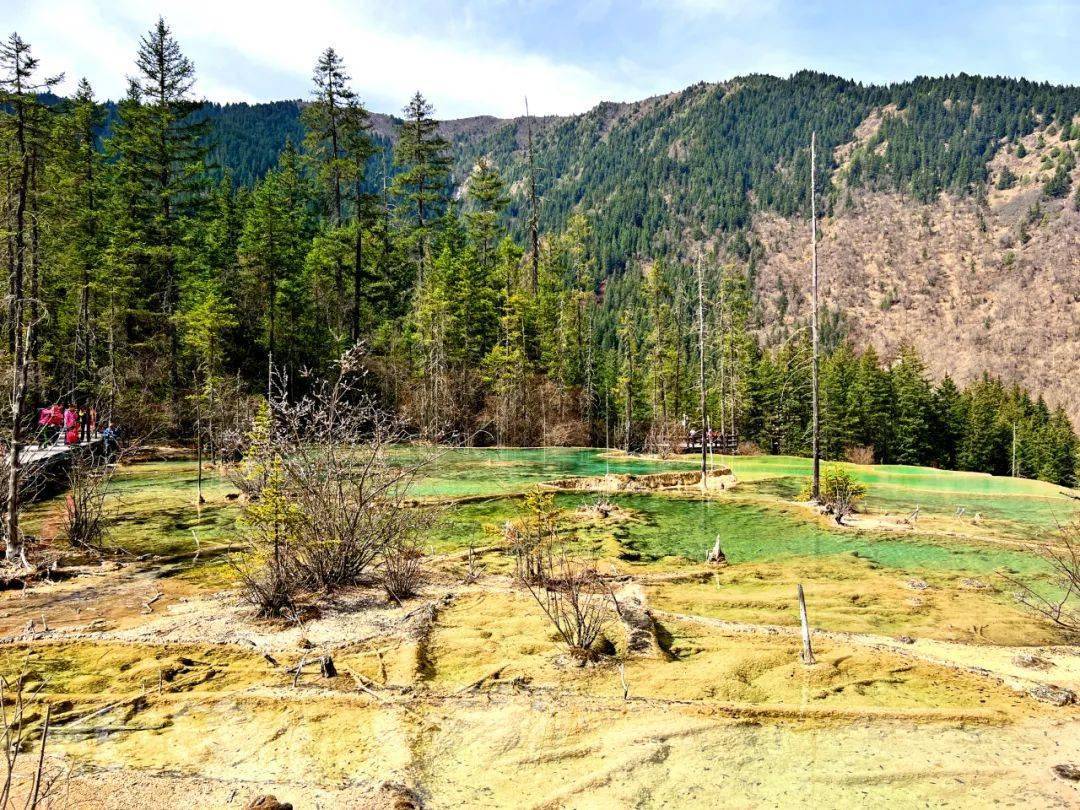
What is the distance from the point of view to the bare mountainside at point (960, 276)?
387 ft

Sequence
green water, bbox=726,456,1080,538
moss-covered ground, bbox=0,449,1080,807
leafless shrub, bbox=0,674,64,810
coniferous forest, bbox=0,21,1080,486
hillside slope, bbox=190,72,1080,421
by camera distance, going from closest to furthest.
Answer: leafless shrub, bbox=0,674,64,810, moss-covered ground, bbox=0,449,1080,807, green water, bbox=726,456,1080,538, coniferous forest, bbox=0,21,1080,486, hillside slope, bbox=190,72,1080,421

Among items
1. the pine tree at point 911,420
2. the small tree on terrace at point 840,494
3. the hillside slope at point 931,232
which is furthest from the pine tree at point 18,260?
the hillside slope at point 931,232

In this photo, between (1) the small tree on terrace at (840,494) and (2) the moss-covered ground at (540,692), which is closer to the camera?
(2) the moss-covered ground at (540,692)

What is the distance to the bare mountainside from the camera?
11806 cm

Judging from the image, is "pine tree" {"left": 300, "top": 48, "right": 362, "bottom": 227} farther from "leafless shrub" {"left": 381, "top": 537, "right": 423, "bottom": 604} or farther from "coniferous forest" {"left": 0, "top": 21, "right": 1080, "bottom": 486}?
"leafless shrub" {"left": 381, "top": 537, "right": 423, "bottom": 604}

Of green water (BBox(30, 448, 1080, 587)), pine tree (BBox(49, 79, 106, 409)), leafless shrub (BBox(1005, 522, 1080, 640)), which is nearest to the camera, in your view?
leafless shrub (BBox(1005, 522, 1080, 640))

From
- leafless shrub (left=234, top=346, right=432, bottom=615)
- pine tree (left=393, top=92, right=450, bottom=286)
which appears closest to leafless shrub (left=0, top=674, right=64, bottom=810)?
leafless shrub (left=234, top=346, right=432, bottom=615)

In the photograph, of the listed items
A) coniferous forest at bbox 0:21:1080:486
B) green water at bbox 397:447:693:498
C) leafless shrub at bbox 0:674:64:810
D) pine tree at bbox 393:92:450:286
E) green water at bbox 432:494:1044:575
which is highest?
pine tree at bbox 393:92:450:286

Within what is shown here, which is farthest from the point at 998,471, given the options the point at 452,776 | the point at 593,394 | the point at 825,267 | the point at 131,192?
the point at 825,267

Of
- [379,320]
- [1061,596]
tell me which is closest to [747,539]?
[1061,596]

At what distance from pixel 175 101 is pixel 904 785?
4854 cm

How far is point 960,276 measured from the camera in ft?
458

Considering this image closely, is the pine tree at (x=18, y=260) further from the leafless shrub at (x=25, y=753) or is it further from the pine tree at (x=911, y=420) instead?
the pine tree at (x=911, y=420)

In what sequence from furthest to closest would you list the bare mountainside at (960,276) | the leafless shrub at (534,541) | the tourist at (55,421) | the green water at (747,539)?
the bare mountainside at (960,276)
the tourist at (55,421)
the green water at (747,539)
the leafless shrub at (534,541)
